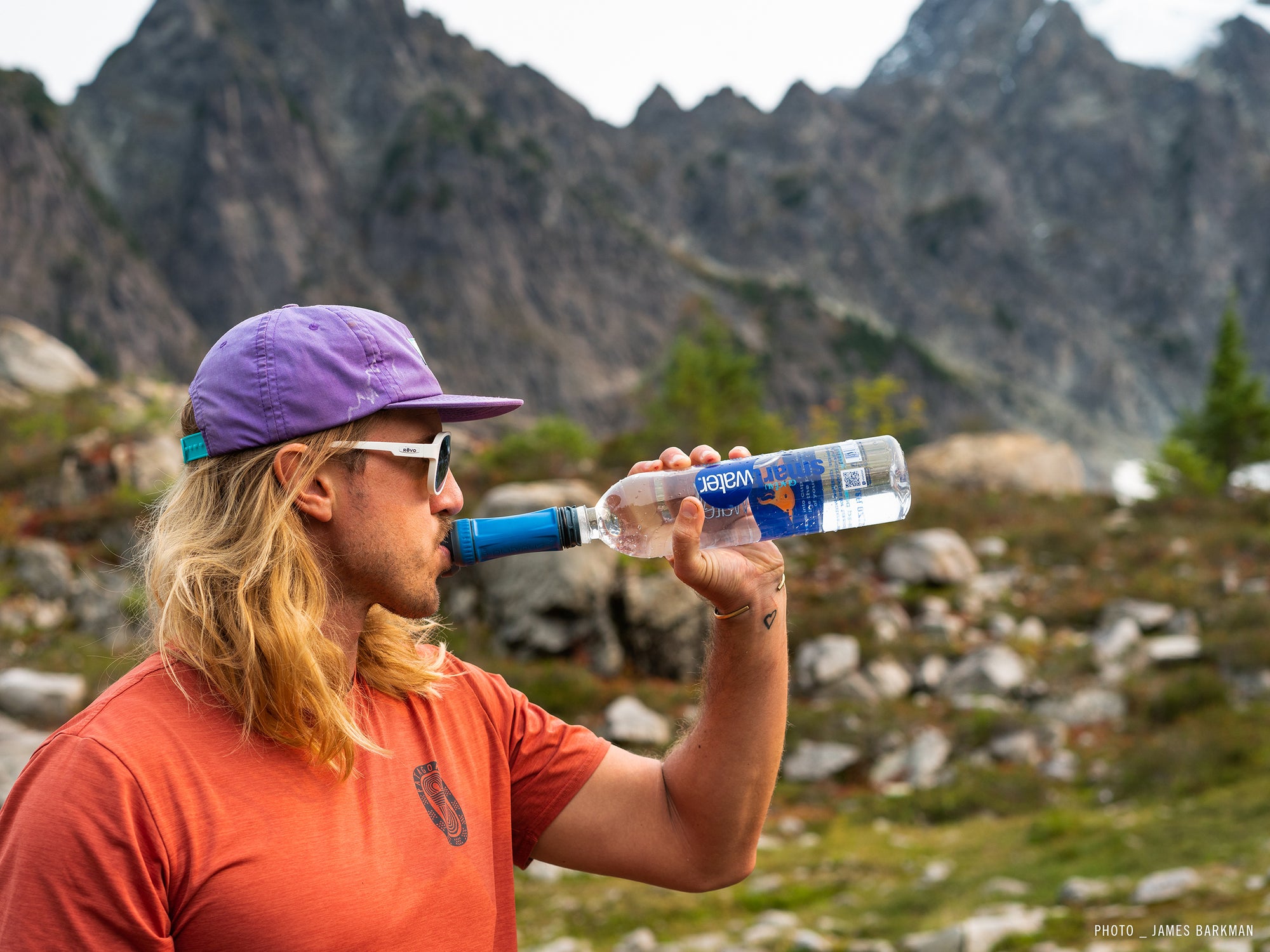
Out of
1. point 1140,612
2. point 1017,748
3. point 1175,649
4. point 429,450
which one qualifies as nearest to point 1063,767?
point 1017,748

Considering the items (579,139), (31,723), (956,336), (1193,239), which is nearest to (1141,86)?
(1193,239)

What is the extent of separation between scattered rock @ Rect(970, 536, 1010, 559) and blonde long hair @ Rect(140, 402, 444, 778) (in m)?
Result: 18.0

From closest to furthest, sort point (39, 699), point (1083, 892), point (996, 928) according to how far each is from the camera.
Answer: point (996, 928) < point (1083, 892) < point (39, 699)

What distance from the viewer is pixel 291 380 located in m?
1.75

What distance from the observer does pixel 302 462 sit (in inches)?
69.5

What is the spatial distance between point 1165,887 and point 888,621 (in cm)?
957

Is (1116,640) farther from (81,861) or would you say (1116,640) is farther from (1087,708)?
(81,861)

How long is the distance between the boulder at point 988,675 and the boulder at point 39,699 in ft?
32.3

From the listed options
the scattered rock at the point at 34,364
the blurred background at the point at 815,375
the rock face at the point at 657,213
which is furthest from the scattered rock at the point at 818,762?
the rock face at the point at 657,213

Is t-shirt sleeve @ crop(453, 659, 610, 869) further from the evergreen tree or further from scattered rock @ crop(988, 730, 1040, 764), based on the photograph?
the evergreen tree

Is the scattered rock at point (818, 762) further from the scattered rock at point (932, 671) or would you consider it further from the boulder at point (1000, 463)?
the boulder at point (1000, 463)

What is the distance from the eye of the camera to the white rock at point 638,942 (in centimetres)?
583

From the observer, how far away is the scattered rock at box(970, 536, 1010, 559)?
18.4m

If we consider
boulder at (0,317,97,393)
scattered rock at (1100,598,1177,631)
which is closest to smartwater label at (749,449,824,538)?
→ scattered rock at (1100,598,1177,631)
